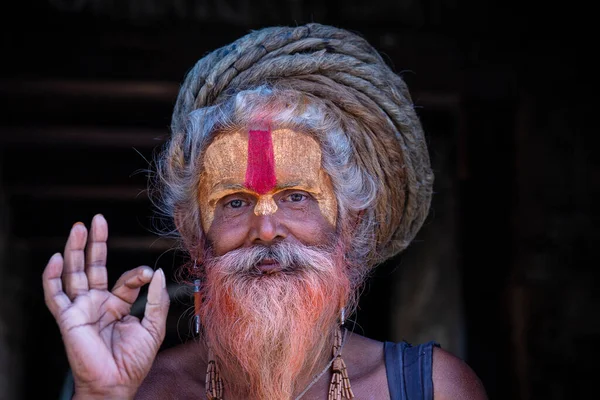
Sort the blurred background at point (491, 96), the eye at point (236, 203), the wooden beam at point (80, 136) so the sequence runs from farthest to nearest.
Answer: the wooden beam at point (80, 136), the blurred background at point (491, 96), the eye at point (236, 203)

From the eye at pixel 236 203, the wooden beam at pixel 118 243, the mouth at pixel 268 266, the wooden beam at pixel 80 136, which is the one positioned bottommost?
the wooden beam at pixel 118 243

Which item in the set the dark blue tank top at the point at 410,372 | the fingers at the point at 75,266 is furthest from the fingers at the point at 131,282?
the dark blue tank top at the point at 410,372

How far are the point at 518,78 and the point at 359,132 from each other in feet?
4.27

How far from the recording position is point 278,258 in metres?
2.62

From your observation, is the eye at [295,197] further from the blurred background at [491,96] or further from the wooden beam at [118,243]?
the wooden beam at [118,243]

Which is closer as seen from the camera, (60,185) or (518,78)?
(518,78)

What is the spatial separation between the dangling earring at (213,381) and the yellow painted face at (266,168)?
48 cm

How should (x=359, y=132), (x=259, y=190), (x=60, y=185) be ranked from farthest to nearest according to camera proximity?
1. (x=60, y=185)
2. (x=359, y=132)
3. (x=259, y=190)

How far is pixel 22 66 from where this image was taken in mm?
3783

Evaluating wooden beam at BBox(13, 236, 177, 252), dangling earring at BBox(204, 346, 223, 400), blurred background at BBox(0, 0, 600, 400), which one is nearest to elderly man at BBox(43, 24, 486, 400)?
dangling earring at BBox(204, 346, 223, 400)

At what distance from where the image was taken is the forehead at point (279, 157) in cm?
269

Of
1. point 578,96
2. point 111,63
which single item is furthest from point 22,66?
point 578,96

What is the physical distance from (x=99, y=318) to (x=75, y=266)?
174 millimetres

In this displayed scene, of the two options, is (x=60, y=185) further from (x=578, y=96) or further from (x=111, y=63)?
(x=578, y=96)
